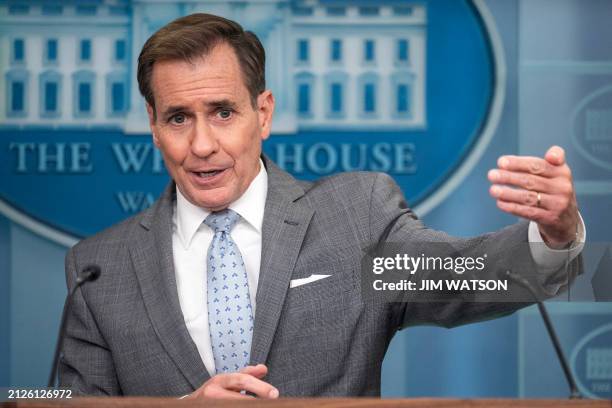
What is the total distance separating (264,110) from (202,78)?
0.76ft

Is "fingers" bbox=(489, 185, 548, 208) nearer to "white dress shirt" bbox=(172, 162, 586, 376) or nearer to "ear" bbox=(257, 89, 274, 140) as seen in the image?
"white dress shirt" bbox=(172, 162, 586, 376)

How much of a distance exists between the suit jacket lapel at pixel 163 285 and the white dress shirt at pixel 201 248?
0.12ft

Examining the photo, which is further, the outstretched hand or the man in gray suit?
the man in gray suit

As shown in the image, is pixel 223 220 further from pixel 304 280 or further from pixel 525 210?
→ pixel 525 210

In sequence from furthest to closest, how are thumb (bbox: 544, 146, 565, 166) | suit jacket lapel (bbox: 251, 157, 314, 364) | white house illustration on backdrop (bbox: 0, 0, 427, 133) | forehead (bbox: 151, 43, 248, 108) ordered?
white house illustration on backdrop (bbox: 0, 0, 427, 133) < forehead (bbox: 151, 43, 248, 108) < suit jacket lapel (bbox: 251, 157, 314, 364) < thumb (bbox: 544, 146, 565, 166)

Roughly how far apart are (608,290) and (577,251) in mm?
130

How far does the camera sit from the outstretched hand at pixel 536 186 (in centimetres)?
177

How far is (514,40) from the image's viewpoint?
315cm

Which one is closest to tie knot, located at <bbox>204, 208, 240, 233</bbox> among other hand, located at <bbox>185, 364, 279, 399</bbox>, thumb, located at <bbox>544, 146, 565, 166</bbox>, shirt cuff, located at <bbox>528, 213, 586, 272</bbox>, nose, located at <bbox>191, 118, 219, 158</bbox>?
nose, located at <bbox>191, 118, 219, 158</bbox>

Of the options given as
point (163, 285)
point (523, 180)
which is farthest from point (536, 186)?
point (163, 285)

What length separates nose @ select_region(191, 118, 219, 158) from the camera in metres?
2.28

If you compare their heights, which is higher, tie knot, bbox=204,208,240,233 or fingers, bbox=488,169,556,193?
fingers, bbox=488,169,556,193

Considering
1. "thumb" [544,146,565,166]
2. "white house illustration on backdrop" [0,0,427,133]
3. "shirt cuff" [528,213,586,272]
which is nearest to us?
"thumb" [544,146,565,166]

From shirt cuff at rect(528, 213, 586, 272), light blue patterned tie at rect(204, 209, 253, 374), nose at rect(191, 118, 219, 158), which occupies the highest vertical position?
nose at rect(191, 118, 219, 158)
